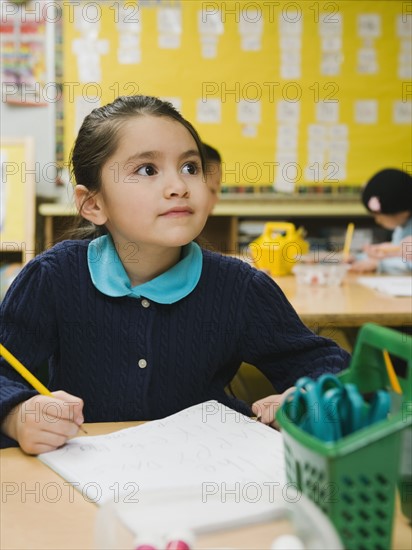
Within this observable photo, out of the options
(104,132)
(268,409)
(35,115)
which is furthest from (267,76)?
(268,409)

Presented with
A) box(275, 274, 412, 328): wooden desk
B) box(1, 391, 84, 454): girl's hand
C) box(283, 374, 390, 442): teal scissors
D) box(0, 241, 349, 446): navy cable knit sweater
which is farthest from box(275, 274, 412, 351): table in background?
box(283, 374, 390, 442): teal scissors

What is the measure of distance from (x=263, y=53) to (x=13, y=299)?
3555 mm

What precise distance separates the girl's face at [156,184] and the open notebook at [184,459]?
0.30 m

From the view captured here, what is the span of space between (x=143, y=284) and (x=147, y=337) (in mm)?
90

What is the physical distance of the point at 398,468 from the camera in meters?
0.57

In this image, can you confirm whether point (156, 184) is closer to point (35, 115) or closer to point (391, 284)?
point (391, 284)

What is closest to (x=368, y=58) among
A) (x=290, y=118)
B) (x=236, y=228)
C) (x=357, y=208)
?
(x=290, y=118)

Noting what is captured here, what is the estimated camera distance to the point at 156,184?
1.11m

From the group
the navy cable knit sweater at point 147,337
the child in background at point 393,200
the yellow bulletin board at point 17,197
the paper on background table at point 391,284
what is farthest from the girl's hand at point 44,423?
the yellow bulletin board at point 17,197

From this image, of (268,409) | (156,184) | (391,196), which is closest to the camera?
(268,409)

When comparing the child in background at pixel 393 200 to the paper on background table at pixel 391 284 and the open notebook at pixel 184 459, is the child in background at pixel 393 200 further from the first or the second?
the open notebook at pixel 184 459

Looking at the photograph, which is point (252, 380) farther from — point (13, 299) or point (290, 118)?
point (290, 118)

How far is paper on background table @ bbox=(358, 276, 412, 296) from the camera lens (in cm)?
217

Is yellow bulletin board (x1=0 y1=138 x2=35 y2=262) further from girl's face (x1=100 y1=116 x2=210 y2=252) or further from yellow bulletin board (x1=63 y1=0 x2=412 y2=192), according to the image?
girl's face (x1=100 y1=116 x2=210 y2=252)
